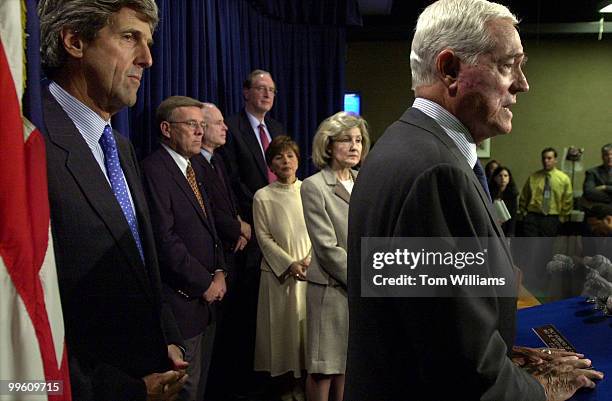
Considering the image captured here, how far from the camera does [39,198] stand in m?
1.01

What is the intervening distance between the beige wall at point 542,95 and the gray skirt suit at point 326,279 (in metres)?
A: 5.32

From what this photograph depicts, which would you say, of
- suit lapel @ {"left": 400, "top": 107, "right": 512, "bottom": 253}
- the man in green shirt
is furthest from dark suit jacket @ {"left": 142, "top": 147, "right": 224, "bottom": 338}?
the man in green shirt

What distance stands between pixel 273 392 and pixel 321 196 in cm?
136

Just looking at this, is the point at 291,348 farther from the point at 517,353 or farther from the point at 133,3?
the point at 133,3

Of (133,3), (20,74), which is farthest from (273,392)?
(20,74)

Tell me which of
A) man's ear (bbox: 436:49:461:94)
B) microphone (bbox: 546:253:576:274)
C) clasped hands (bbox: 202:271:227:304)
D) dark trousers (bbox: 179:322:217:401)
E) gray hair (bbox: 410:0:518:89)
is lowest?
dark trousers (bbox: 179:322:217:401)

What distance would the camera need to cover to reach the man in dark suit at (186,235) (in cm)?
230

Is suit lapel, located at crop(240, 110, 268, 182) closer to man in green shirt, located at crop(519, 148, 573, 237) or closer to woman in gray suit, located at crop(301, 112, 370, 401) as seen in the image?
woman in gray suit, located at crop(301, 112, 370, 401)

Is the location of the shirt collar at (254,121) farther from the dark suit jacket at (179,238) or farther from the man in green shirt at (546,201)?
the man in green shirt at (546,201)

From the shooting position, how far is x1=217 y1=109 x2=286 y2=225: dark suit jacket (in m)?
3.64

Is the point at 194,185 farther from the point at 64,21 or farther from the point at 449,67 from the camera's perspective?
the point at 449,67

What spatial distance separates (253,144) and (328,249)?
51.4 inches

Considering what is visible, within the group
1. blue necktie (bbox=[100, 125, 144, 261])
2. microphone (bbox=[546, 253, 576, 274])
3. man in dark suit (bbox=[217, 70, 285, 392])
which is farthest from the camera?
man in dark suit (bbox=[217, 70, 285, 392])

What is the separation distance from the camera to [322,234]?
2.69 metres
